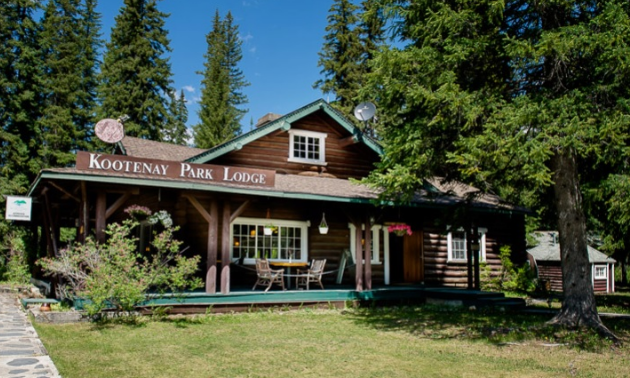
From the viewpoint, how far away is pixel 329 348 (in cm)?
879

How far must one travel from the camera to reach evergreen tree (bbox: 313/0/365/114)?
34.1 m

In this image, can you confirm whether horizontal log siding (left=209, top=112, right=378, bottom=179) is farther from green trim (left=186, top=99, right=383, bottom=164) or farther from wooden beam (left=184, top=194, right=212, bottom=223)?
wooden beam (left=184, top=194, right=212, bottom=223)

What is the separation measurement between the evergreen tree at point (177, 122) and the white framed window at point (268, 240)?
69.3 feet

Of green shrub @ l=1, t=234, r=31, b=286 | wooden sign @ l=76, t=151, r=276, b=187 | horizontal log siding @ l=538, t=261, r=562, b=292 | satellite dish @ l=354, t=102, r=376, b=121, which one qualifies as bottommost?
horizontal log siding @ l=538, t=261, r=562, b=292

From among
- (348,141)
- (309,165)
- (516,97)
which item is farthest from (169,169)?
(516,97)

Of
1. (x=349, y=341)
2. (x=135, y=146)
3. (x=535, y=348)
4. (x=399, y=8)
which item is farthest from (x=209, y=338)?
(x=135, y=146)

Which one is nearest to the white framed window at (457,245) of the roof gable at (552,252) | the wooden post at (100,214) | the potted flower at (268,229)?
the potted flower at (268,229)

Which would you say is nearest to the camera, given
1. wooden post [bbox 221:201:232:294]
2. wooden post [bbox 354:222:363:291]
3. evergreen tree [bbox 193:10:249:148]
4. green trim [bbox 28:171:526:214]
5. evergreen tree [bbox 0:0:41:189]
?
green trim [bbox 28:171:526:214]

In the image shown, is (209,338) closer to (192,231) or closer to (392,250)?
(192,231)

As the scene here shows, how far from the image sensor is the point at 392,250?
19.4 m

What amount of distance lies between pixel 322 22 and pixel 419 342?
94.2ft

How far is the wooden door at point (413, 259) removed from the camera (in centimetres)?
1804

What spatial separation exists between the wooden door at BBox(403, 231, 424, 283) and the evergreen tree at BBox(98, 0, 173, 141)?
2035 cm

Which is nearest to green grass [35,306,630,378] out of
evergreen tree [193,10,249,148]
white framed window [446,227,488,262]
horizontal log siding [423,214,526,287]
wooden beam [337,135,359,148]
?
horizontal log siding [423,214,526,287]
